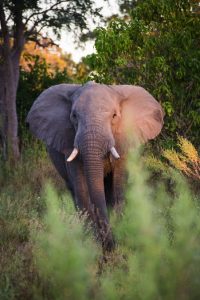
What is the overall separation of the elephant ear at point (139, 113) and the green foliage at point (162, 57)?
1.83 meters

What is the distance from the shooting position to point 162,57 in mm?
10289

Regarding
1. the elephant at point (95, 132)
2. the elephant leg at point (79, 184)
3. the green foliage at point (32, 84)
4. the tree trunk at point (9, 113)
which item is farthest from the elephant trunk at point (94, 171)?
the green foliage at point (32, 84)

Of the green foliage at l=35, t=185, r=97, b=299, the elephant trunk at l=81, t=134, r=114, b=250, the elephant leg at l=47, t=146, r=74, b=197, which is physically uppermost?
the green foliage at l=35, t=185, r=97, b=299

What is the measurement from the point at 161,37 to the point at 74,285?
7750mm

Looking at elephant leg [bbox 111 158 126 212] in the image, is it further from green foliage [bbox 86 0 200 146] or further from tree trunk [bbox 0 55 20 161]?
tree trunk [bbox 0 55 20 161]

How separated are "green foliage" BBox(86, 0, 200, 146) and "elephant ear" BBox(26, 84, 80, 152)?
2.02 meters

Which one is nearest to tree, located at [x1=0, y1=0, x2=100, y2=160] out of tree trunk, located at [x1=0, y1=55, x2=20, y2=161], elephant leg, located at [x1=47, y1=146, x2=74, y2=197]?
tree trunk, located at [x1=0, y1=55, x2=20, y2=161]

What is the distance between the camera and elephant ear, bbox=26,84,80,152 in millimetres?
7734

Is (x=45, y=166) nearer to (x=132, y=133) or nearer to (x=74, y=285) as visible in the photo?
(x=132, y=133)

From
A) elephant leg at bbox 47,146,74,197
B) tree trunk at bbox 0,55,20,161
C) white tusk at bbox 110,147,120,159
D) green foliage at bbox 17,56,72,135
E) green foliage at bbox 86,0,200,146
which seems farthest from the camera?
green foliage at bbox 17,56,72,135

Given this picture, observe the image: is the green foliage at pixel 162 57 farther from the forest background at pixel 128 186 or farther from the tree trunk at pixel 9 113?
the tree trunk at pixel 9 113

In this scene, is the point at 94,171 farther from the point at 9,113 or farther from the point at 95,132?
the point at 9,113

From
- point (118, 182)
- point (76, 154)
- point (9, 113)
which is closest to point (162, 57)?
point (118, 182)

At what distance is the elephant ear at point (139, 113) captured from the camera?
309 inches
